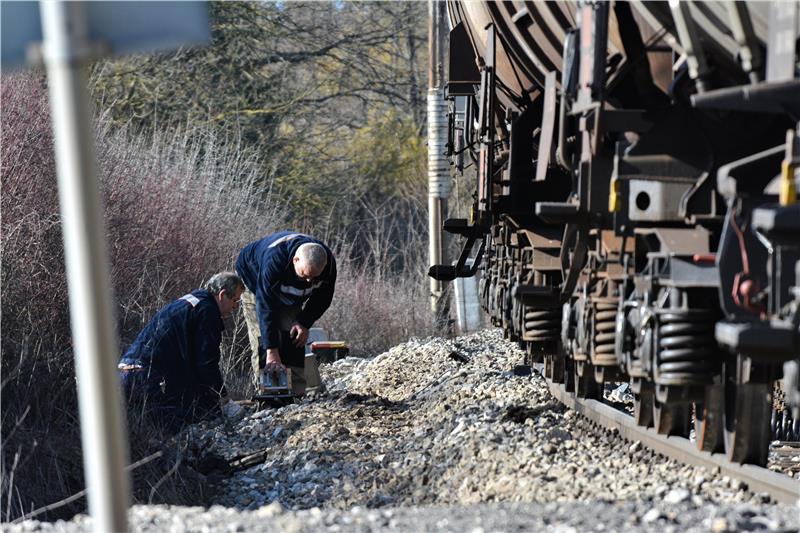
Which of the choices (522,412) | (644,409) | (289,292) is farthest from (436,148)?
(644,409)

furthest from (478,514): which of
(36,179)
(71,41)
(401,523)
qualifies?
(36,179)

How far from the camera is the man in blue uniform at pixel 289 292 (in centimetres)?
1004

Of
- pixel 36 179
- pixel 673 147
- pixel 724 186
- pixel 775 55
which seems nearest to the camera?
pixel 775 55

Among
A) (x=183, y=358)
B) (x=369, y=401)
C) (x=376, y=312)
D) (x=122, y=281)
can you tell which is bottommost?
(x=376, y=312)

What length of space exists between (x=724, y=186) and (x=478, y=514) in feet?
6.20

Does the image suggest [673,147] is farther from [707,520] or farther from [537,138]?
[537,138]

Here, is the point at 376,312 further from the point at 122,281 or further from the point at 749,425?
the point at 749,425

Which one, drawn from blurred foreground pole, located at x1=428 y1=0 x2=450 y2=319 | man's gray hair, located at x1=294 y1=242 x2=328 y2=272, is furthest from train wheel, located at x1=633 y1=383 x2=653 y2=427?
blurred foreground pole, located at x1=428 y1=0 x2=450 y2=319

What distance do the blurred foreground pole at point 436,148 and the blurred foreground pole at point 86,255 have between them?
49.1 ft

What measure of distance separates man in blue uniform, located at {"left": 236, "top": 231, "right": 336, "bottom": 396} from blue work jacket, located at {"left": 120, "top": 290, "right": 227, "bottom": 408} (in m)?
0.57

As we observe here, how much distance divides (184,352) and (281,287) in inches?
44.4

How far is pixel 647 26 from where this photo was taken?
6602 mm

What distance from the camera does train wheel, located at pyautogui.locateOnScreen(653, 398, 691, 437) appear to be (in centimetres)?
711

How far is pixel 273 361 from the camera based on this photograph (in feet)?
33.1
